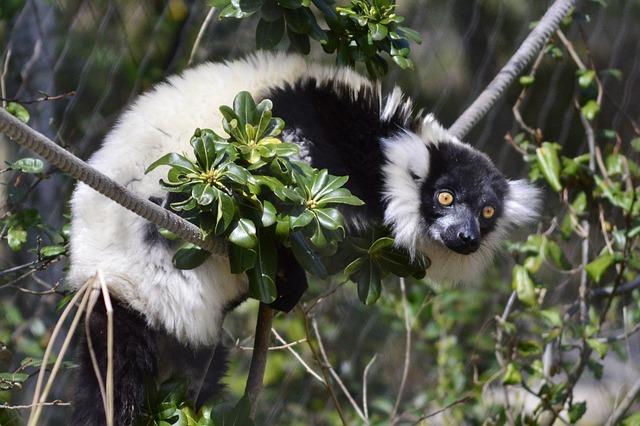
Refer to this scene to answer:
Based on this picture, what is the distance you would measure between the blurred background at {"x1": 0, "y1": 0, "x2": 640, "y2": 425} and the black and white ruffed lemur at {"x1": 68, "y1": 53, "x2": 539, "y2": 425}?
50cm

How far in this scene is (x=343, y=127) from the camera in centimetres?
227

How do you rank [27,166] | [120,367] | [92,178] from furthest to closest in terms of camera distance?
1. [27,166]
2. [120,367]
3. [92,178]

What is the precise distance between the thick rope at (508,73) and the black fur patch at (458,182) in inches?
→ 4.2

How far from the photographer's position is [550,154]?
112 inches

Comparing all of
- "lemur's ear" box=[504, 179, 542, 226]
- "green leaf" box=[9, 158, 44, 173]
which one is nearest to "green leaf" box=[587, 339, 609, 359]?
"lemur's ear" box=[504, 179, 542, 226]

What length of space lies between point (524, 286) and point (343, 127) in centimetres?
88

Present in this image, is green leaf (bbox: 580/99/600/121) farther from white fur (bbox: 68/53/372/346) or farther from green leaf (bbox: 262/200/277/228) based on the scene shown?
green leaf (bbox: 262/200/277/228)

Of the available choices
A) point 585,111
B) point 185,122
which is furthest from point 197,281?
point 585,111

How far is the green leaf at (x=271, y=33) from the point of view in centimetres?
199

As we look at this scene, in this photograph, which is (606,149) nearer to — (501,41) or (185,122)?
(501,41)

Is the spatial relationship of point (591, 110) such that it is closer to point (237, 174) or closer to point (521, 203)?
point (521, 203)

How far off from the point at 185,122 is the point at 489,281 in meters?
2.14

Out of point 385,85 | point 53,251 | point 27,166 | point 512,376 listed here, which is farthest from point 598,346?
point 27,166

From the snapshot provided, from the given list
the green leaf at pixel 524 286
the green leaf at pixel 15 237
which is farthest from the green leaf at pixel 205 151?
the green leaf at pixel 524 286
